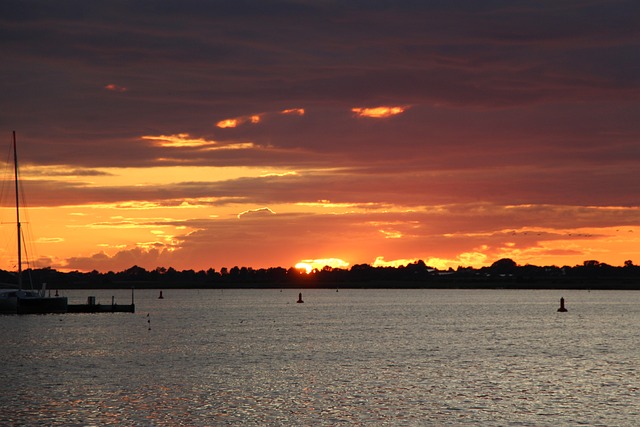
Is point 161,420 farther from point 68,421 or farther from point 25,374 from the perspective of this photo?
point 25,374

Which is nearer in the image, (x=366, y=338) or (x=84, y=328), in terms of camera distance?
(x=366, y=338)

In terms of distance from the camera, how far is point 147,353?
8506 cm

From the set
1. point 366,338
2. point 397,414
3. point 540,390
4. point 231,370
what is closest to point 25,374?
point 231,370

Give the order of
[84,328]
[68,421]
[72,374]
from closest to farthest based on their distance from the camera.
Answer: [68,421]
[72,374]
[84,328]

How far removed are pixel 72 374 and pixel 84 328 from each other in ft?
206

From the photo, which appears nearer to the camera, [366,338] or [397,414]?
[397,414]

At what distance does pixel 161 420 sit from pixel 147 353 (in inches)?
1616

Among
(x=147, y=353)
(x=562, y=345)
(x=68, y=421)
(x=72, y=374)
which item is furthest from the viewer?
(x=562, y=345)

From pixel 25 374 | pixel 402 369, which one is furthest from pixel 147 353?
pixel 402 369

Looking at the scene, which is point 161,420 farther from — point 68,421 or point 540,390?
point 540,390

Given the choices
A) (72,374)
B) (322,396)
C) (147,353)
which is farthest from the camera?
(147,353)

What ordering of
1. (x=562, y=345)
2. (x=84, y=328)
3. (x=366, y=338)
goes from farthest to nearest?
(x=84, y=328) → (x=366, y=338) → (x=562, y=345)

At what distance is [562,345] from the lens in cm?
9462

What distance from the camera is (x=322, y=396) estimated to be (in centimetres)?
5341
